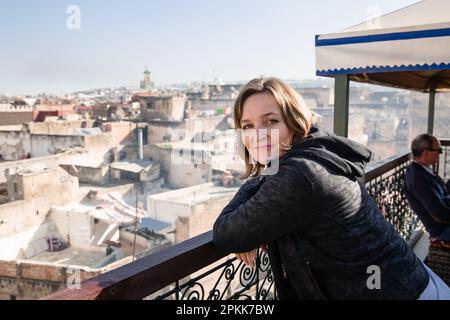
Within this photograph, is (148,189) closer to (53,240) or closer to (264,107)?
(53,240)

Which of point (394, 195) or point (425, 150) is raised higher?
point (425, 150)

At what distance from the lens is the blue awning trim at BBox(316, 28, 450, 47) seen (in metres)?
2.85

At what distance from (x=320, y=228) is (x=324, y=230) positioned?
2 centimetres

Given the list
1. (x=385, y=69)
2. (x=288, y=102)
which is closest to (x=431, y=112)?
(x=385, y=69)

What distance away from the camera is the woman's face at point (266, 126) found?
167cm

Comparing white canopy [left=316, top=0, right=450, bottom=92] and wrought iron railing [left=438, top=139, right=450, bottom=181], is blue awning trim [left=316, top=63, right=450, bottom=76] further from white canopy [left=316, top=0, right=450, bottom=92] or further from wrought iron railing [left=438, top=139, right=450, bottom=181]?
wrought iron railing [left=438, top=139, right=450, bottom=181]

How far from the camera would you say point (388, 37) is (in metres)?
3.04

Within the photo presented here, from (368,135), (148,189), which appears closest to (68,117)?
(148,189)

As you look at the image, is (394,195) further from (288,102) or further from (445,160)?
(288,102)

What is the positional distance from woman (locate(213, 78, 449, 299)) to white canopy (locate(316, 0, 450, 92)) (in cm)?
168

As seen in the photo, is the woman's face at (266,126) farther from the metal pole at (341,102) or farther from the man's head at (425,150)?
the man's head at (425,150)

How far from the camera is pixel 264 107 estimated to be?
1.67m

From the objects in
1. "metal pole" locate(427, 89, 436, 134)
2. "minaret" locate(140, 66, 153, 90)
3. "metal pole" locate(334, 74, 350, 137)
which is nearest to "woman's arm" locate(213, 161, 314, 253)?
"metal pole" locate(334, 74, 350, 137)

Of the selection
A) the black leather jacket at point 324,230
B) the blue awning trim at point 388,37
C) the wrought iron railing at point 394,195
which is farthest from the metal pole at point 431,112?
the black leather jacket at point 324,230
